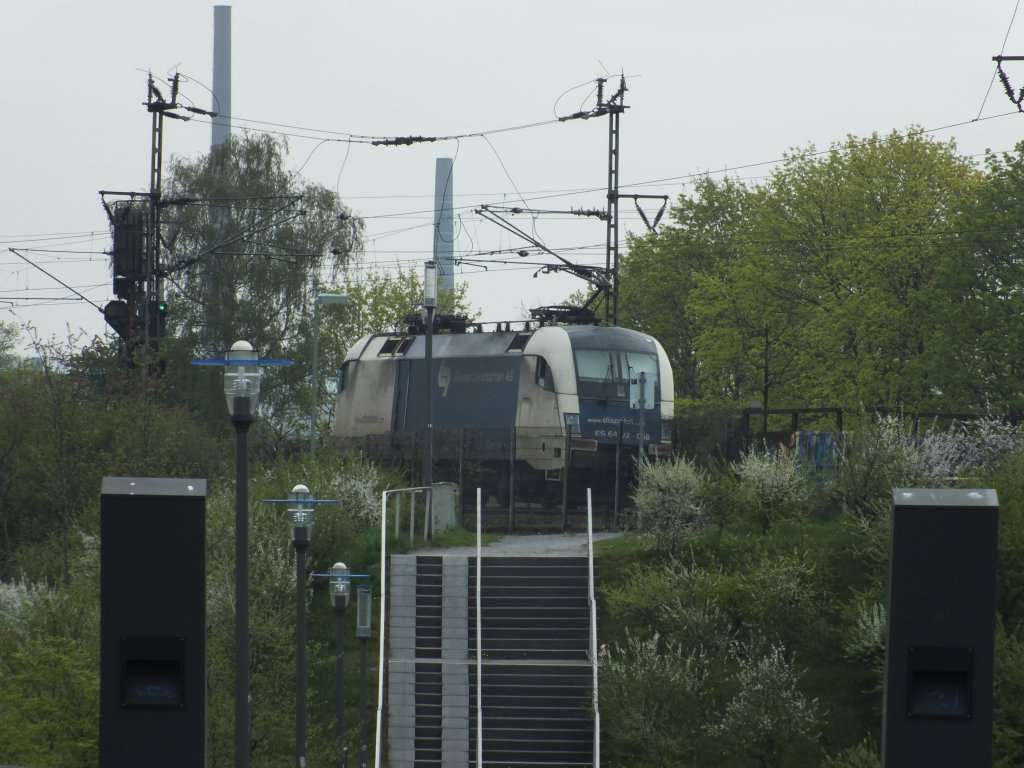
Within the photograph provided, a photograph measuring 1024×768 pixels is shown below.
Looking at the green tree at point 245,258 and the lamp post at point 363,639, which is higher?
the green tree at point 245,258

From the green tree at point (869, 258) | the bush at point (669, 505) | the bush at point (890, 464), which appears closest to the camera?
the bush at point (890, 464)

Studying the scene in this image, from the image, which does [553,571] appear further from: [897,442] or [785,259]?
[785,259]

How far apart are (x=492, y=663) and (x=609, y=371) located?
14759 mm

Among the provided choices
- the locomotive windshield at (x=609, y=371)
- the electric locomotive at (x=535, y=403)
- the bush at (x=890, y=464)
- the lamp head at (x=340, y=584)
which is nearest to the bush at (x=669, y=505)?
the bush at (x=890, y=464)

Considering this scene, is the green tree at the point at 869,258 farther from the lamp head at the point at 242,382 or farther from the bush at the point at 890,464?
the lamp head at the point at 242,382

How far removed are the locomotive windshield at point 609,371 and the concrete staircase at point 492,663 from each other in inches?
429

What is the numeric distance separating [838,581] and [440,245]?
7138 centimetres

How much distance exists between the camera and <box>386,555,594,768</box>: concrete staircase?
2278cm

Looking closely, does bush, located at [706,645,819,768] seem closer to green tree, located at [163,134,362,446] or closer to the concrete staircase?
the concrete staircase

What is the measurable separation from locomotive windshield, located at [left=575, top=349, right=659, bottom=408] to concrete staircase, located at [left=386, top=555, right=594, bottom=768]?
10.9m

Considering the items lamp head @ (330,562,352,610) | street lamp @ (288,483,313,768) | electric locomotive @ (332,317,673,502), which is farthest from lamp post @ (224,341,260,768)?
electric locomotive @ (332,317,673,502)

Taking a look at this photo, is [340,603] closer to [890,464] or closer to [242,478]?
[242,478]

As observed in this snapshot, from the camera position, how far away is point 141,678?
969 cm

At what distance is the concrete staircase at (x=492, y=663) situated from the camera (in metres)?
22.8
